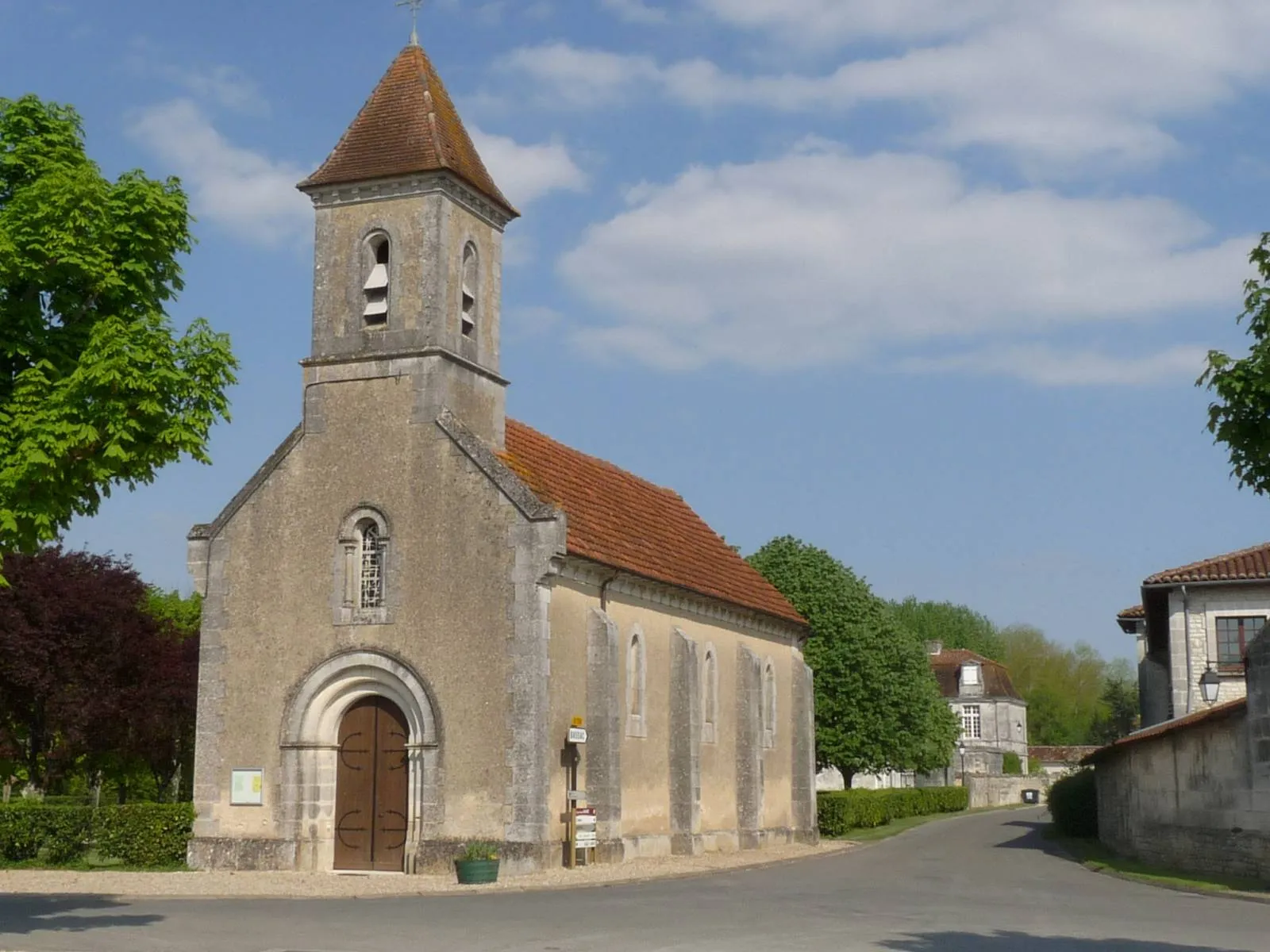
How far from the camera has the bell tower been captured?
2744 centimetres

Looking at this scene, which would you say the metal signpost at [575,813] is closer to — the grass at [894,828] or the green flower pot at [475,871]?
the green flower pot at [475,871]

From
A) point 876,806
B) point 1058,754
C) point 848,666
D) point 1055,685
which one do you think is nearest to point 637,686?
point 848,666

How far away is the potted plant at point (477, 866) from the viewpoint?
23344 mm

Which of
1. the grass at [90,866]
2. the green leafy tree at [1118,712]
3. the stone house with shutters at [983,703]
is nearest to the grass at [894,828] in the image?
the green leafy tree at [1118,712]

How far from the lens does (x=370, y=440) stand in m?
27.2

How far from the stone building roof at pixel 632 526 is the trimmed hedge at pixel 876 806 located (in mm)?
8023

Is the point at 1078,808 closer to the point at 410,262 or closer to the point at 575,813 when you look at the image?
the point at 575,813

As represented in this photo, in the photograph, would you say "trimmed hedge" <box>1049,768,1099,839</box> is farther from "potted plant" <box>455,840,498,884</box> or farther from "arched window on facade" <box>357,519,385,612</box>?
"arched window on facade" <box>357,519,385,612</box>

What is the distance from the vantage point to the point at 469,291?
2875 cm

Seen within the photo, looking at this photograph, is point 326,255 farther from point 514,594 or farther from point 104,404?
point 104,404

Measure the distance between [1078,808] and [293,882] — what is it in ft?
86.8

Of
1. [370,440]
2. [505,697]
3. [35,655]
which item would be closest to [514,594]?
[505,697]

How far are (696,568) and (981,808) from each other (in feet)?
155

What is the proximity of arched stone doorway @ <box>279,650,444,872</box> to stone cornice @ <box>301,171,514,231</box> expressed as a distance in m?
8.92
